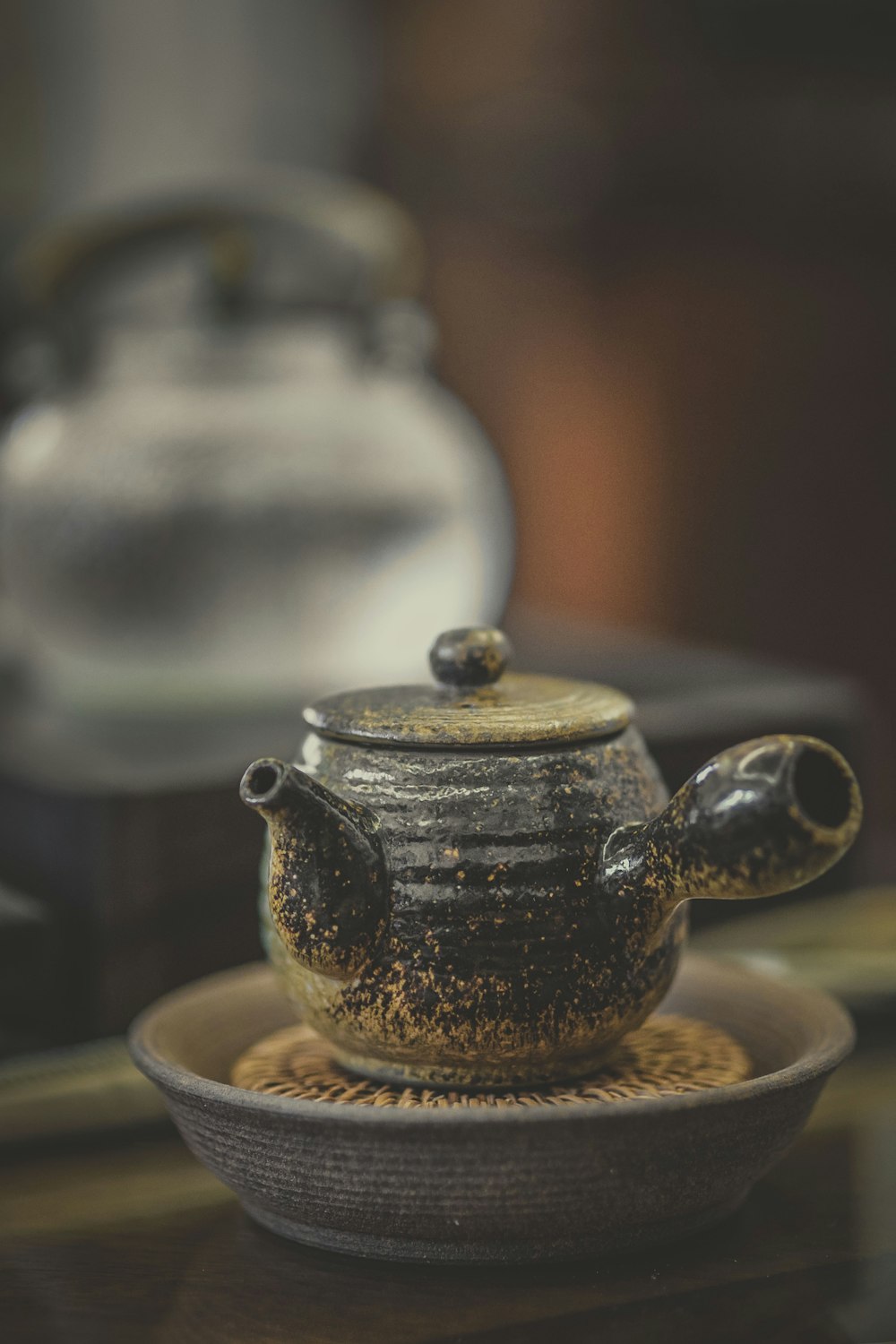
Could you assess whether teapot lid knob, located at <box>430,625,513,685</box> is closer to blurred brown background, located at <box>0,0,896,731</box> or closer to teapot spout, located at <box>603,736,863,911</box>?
teapot spout, located at <box>603,736,863,911</box>

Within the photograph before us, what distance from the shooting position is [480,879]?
0.47 meters

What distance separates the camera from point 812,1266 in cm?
47

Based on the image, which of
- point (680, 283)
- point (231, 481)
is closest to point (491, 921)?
point (231, 481)

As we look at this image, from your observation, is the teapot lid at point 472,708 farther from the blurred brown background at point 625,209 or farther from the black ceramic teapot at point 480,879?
the blurred brown background at point 625,209

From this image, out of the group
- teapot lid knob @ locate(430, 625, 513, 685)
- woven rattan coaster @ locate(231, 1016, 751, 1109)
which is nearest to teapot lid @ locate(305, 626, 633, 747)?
teapot lid knob @ locate(430, 625, 513, 685)

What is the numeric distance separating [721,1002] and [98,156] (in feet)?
4.92

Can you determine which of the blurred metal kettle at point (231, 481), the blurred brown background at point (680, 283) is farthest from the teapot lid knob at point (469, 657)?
the blurred brown background at point (680, 283)

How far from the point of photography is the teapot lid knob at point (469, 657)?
1.67 feet

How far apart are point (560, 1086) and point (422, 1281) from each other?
3.0 inches

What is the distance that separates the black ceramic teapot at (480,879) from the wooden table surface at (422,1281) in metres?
0.07

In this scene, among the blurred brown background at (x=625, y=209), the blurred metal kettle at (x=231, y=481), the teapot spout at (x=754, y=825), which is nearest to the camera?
the teapot spout at (x=754, y=825)

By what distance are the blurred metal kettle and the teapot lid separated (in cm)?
34

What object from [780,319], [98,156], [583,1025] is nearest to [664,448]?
[780,319]

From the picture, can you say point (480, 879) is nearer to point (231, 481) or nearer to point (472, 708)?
point (472, 708)
